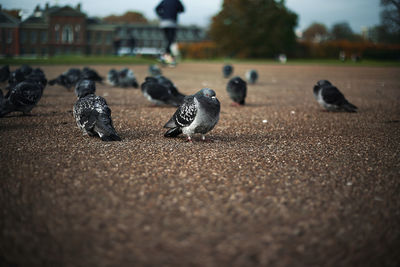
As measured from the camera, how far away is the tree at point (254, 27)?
196 ft

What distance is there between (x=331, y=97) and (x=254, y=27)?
5548 cm

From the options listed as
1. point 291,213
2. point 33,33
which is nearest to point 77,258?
point 291,213

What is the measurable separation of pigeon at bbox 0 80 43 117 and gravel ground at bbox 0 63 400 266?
2.89ft

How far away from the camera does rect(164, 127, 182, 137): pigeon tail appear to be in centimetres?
580

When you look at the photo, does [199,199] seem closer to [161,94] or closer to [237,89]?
[161,94]

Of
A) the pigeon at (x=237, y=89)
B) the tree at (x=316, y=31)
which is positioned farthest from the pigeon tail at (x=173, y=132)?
the tree at (x=316, y=31)

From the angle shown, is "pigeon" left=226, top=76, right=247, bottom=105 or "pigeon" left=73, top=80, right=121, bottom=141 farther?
"pigeon" left=226, top=76, right=247, bottom=105

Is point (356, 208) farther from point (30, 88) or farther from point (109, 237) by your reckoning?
Answer: point (30, 88)

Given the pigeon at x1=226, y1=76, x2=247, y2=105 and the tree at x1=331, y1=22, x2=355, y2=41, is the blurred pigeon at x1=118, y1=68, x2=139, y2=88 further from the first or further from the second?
the tree at x1=331, y1=22, x2=355, y2=41

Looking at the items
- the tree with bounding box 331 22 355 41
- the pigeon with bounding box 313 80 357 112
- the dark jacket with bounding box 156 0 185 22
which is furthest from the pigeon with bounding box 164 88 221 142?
the tree with bounding box 331 22 355 41

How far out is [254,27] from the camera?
60531 millimetres

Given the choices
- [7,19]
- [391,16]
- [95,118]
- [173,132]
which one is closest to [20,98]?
[95,118]

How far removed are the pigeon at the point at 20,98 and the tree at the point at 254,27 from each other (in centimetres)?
5590

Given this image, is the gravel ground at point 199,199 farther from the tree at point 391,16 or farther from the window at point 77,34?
the window at point 77,34
